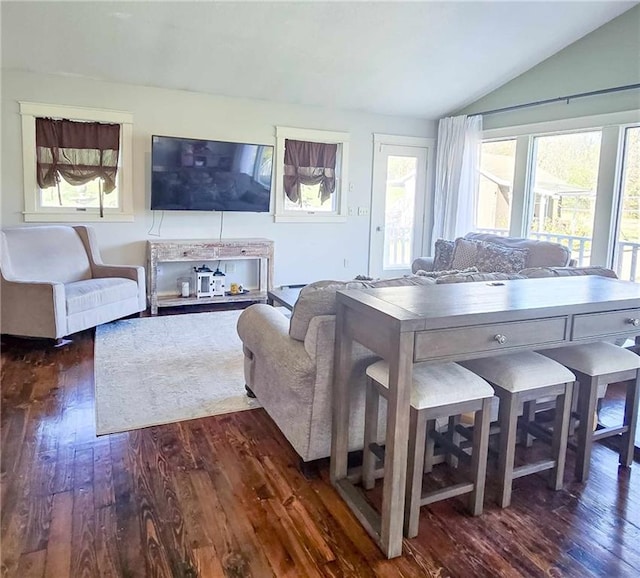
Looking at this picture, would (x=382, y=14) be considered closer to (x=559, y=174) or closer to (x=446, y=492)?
(x=559, y=174)

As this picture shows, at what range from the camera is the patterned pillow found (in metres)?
5.11

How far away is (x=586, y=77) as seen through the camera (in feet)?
17.1

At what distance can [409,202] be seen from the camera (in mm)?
7320

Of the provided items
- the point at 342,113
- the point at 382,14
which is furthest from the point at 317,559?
the point at 342,113

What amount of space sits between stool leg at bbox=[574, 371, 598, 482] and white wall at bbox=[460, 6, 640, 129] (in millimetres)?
3639

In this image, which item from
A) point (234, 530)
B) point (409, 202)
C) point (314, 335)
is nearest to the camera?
point (234, 530)

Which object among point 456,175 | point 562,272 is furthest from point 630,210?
point 562,272

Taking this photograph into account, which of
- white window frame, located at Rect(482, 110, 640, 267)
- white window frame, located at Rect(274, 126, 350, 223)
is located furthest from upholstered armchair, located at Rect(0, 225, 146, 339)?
white window frame, located at Rect(482, 110, 640, 267)

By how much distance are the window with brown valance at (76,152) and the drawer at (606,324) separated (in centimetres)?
495

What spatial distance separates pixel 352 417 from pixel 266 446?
602mm

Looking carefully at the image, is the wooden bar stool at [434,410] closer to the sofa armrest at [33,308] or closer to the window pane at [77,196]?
the sofa armrest at [33,308]

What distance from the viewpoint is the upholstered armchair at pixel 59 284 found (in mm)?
4059

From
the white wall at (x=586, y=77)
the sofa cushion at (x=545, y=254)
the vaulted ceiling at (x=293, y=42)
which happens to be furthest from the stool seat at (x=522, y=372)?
the white wall at (x=586, y=77)

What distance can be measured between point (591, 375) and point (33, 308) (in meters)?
3.92
